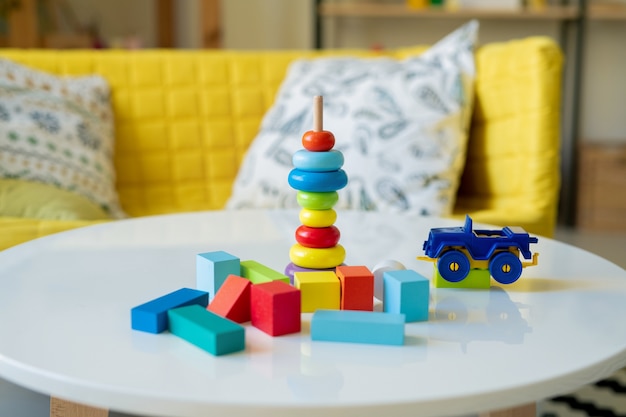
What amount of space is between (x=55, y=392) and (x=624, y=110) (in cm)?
317

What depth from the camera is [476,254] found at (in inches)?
32.6

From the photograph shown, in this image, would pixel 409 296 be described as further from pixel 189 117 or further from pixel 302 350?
pixel 189 117

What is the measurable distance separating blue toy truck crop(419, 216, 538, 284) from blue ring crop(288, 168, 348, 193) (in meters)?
0.12

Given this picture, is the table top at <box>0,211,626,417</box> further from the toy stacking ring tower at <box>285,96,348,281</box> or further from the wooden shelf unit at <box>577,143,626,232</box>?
the wooden shelf unit at <box>577,143,626,232</box>

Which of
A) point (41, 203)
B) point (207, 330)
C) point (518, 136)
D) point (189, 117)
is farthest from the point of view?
point (189, 117)

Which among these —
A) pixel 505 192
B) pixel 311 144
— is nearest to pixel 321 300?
pixel 311 144

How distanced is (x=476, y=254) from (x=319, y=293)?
193 millimetres

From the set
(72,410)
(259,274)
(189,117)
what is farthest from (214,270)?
(189,117)

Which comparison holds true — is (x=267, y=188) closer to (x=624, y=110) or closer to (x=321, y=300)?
(x=321, y=300)

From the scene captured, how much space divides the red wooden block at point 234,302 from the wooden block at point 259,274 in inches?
1.4

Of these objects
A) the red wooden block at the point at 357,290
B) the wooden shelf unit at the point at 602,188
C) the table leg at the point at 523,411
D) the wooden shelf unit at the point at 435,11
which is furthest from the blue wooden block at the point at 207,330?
the wooden shelf unit at the point at 602,188

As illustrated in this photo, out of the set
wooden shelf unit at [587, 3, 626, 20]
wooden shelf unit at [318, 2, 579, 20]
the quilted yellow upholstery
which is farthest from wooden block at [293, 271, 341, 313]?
wooden shelf unit at [587, 3, 626, 20]

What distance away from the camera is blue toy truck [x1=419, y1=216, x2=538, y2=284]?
82 centimetres

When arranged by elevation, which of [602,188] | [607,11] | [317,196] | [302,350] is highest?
[607,11]
